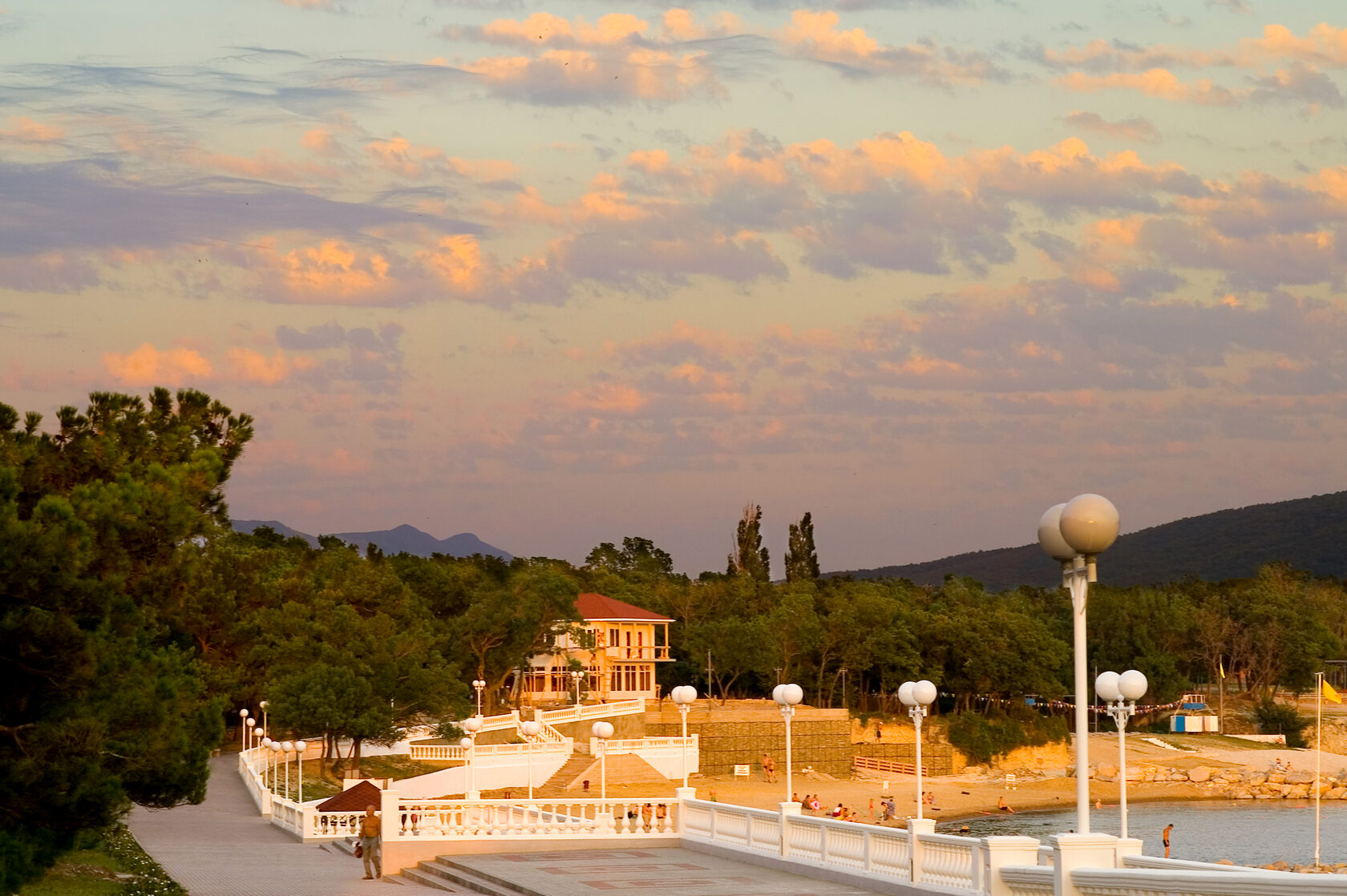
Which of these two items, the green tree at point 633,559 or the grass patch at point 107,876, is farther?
the green tree at point 633,559

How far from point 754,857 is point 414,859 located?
558 cm

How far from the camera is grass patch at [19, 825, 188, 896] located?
75.0 ft

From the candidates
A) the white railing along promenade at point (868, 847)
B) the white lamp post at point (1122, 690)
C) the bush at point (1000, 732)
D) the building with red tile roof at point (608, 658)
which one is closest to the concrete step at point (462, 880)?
the white railing along promenade at point (868, 847)

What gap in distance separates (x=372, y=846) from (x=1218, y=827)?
5335cm

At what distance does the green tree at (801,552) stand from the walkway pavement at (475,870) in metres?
85.1

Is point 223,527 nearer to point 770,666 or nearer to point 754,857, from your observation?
point 754,857

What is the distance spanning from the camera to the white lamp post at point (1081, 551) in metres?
12.6

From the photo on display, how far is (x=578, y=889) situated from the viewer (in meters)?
20.5

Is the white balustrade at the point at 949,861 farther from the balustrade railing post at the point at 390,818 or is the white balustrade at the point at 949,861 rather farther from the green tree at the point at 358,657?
the green tree at the point at 358,657

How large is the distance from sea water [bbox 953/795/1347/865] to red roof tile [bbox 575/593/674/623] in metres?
25.0

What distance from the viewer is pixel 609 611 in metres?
92.2

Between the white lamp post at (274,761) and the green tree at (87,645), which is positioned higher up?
the green tree at (87,645)

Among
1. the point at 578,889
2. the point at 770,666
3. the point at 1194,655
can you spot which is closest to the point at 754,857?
the point at 578,889

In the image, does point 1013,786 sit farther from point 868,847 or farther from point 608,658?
point 868,847
